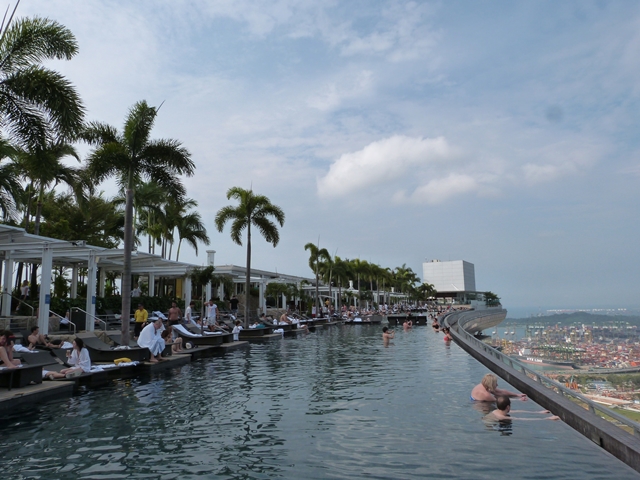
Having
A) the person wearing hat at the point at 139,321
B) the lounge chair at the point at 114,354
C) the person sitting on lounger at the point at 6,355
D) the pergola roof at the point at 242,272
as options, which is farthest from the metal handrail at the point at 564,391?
the pergola roof at the point at 242,272

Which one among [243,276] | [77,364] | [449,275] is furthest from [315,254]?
[449,275]

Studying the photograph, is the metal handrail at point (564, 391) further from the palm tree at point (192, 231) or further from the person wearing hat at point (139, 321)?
the palm tree at point (192, 231)

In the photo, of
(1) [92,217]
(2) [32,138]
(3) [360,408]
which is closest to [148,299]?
(1) [92,217]

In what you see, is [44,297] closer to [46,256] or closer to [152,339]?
[46,256]

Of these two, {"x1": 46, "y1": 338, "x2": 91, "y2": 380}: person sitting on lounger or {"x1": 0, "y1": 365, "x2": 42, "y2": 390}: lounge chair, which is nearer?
{"x1": 0, "y1": 365, "x2": 42, "y2": 390}: lounge chair

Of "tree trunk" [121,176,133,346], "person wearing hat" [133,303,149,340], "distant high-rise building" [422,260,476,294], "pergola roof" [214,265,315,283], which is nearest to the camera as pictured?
"tree trunk" [121,176,133,346]

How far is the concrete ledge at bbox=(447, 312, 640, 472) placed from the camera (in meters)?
5.51

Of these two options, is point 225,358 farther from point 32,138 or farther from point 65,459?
point 65,459

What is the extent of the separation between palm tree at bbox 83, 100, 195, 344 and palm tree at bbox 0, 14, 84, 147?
4411 millimetres

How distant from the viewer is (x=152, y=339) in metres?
14.1

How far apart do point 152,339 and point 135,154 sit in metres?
6.92

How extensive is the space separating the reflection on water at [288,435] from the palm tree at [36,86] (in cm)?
651

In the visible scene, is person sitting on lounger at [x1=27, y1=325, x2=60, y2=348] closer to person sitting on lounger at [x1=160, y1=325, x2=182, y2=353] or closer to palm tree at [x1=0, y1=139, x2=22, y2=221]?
person sitting on lounger at [x1=160, y1=325, x2=182, y2=353]

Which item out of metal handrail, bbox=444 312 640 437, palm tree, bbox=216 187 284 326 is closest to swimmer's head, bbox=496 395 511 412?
metal handrail, bbox=444 312 640 437
